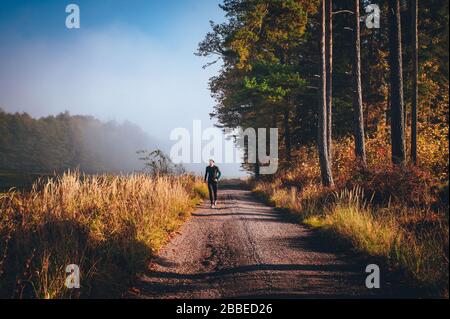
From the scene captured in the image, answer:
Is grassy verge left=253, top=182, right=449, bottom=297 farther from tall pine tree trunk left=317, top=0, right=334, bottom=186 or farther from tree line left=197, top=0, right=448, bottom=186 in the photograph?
tree line left=197, top=0, right=448, bottom=186

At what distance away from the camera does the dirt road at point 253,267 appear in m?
4.53

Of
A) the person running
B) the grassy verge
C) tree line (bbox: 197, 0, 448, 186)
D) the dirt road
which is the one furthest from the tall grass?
tree line (bbox: 197, 0, 448, 186)

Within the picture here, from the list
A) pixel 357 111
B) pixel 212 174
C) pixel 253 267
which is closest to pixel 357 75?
pixel 357 111

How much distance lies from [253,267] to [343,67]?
18429 mm

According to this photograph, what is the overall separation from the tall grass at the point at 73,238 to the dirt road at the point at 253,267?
0.49 m

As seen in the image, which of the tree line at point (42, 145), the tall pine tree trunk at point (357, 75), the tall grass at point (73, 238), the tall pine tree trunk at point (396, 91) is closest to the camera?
the tall grass at point (73, 238)

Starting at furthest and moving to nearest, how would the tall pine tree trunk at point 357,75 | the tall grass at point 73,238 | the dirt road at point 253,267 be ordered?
the tall pine tree trunk at point 357,75
the dirt road at point 253,267
the tall grass at point 73,238

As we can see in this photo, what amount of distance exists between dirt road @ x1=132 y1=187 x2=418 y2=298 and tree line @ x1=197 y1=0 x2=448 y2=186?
7.35m

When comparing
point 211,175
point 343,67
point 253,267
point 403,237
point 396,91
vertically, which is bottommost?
point 253,267

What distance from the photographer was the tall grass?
4.36m

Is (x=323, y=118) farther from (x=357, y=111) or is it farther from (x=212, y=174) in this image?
(x=212, y=174)

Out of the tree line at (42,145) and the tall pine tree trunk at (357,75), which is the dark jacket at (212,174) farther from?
the tree line at (42,145)

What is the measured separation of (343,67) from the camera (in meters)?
20.4

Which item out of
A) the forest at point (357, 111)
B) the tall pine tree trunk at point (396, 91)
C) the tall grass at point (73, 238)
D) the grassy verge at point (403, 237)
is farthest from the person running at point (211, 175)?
the tall pine tree trunk at point (396, 91)
